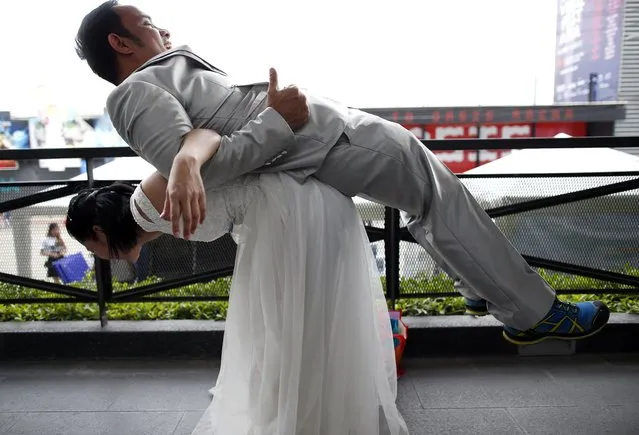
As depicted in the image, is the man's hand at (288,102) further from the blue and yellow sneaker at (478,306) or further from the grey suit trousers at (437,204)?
the blue and yellow sneaker at (478,306)

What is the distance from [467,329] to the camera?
8.87 ft

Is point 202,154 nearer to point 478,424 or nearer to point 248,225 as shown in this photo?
point 248,225

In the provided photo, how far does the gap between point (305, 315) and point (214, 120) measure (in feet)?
2.07

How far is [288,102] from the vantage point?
1.36 m

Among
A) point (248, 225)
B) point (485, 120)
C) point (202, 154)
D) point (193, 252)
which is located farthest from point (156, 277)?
point (485, 120)

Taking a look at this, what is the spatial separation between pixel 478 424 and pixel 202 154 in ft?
5.22

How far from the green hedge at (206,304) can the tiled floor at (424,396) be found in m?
0.35

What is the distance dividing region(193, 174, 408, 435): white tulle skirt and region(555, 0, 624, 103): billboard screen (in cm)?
1027

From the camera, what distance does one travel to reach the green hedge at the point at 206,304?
9.59 feet

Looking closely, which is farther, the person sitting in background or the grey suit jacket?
the person sitting in background

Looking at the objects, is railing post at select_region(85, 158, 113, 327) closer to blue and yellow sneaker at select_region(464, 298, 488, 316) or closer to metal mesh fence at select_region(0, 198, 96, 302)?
metal mesh fence at select_region(0, 198, 96, 302)

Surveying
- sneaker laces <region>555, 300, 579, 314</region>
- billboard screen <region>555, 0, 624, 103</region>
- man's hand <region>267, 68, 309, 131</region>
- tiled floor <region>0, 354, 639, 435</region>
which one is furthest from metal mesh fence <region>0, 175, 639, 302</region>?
billboard screen <region>555, 0, 624, 103</region>

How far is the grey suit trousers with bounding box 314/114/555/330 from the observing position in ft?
4.81

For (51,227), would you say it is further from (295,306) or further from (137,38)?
(295,306)
